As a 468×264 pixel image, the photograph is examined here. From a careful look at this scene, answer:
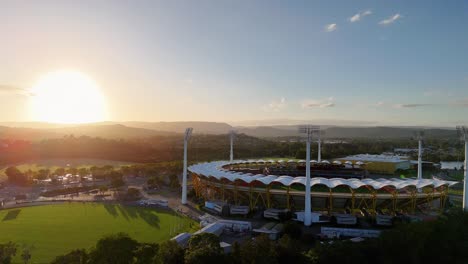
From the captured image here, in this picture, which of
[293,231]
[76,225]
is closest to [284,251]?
[293,231]

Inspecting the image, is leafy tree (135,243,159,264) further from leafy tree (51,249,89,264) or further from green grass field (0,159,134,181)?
green grass field (0,159,134,181)

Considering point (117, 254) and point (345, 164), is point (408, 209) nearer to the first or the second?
point (345, 164)

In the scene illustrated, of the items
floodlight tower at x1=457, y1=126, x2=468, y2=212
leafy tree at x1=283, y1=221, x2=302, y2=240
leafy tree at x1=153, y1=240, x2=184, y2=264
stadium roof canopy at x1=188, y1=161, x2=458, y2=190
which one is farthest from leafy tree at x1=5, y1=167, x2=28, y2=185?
floodlight tower at x1=457, y1=126, x2=468, y2=212

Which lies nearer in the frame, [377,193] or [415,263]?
[415,263]

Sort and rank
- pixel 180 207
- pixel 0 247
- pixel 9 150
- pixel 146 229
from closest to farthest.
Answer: pixel 0 247 → pixel 146 229 → pixel 180 207 → pixel 9 150

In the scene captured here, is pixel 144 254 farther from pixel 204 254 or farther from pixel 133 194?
pixel 133 194

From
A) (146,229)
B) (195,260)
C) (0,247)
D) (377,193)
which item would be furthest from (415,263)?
(0,247)

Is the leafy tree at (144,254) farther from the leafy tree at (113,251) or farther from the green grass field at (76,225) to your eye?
the green grass field at (76,225)

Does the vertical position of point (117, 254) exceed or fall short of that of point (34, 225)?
it exceeds it

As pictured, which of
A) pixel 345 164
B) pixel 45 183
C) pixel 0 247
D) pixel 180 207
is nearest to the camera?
pixel 0 247
